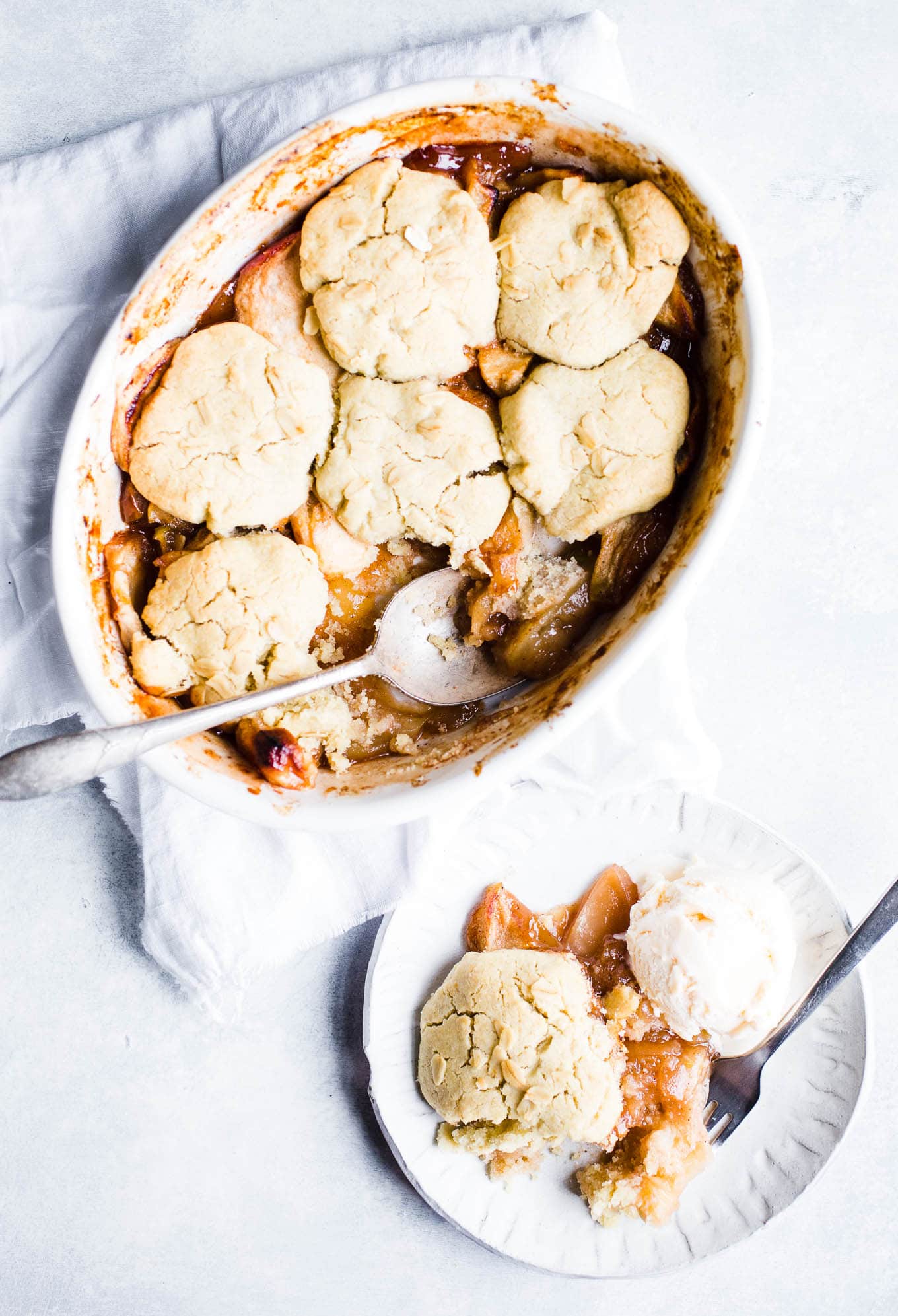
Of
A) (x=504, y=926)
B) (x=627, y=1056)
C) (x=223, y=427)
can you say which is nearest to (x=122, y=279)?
(x=223, y=427)

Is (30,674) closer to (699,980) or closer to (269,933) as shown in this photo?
(269,933)

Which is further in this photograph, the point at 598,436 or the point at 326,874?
the point at 326,874

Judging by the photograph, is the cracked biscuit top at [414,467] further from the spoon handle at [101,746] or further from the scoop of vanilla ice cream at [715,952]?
the scoop of vanilla ice cream at [715,952]

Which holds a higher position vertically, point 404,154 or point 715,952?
point 404,154

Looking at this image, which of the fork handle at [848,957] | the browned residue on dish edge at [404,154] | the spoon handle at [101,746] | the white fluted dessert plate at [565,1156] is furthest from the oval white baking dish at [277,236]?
the fork handle at [848,957]

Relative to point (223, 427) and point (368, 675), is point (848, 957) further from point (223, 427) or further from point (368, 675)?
point (223, 427)

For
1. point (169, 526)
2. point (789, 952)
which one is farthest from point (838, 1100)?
point (169, 526)

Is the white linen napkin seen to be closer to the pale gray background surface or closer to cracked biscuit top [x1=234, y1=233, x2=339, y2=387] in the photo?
the pale gray background surface
